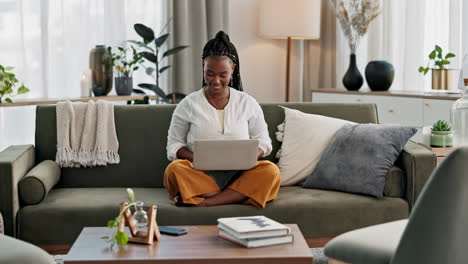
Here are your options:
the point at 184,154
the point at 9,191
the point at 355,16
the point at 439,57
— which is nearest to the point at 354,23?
the point at 355,16

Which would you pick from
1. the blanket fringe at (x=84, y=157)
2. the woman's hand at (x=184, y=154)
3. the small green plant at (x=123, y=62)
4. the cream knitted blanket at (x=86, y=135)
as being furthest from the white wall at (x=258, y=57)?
the woman's hand at (x=184, y=154)

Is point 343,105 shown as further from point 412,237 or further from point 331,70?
point 331,70

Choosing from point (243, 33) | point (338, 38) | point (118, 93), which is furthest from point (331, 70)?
point (118, 93)

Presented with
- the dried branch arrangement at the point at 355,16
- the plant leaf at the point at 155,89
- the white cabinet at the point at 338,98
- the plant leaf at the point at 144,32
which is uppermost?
the dried branch arrangement at the point at 355,16

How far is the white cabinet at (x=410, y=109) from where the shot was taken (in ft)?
15.4

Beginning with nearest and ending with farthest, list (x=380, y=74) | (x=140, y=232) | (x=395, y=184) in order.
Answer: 1. (x=140, y=232)
2. (x=395, y=184)
3. (x=380, y=74)

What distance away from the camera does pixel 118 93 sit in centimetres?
498

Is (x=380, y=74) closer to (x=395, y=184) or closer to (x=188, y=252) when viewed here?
(x=395, y=184)

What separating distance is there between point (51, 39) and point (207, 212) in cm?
252

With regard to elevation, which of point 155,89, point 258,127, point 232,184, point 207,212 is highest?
point 155,89

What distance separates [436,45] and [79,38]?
2521mm

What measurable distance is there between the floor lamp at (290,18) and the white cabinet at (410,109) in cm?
68

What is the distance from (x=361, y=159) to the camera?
3365mm

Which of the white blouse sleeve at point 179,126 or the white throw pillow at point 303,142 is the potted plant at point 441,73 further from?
the white blouse sleeve at point 179,126
